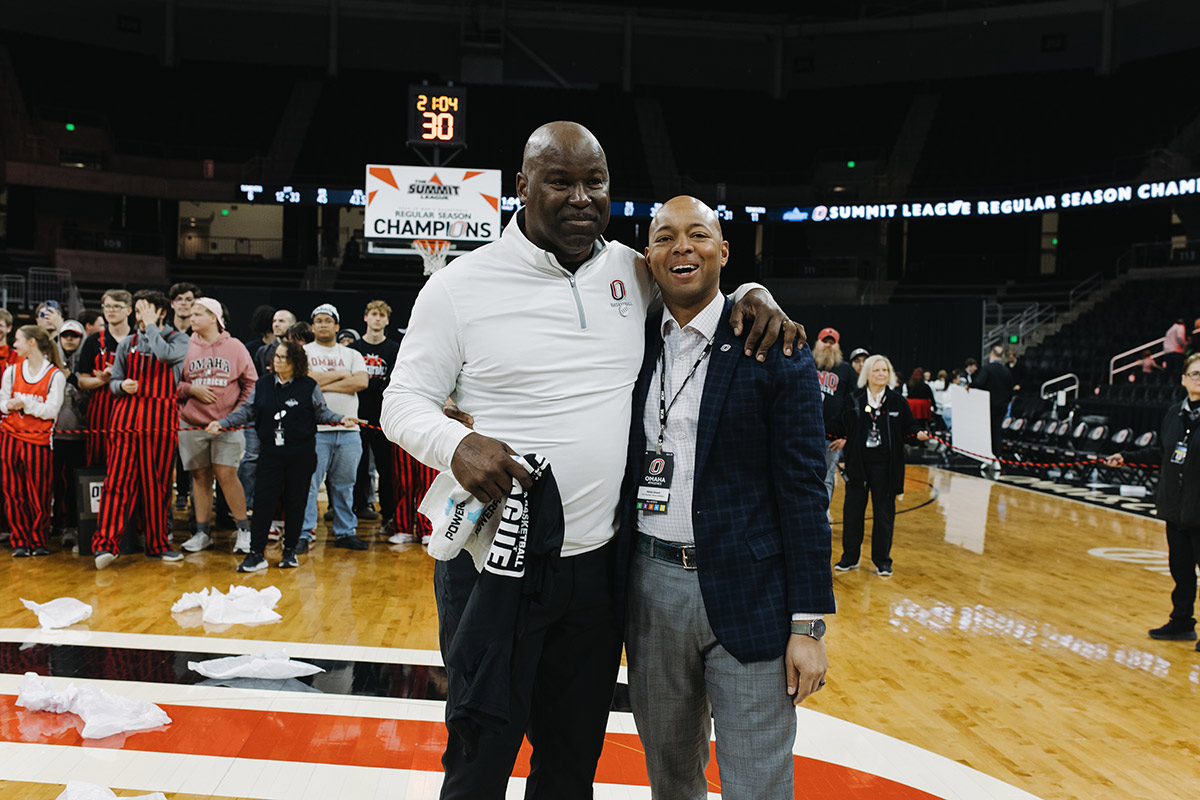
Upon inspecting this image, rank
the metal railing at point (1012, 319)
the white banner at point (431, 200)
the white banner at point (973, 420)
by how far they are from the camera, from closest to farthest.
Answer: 1. the white banner at point (431, 200)
2. the white banner at point (973, 420)
3. the metal railing at point (1012, 319)

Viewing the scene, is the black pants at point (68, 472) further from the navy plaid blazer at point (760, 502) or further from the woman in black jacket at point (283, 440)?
the navy plaid blazer at point (760, 502)

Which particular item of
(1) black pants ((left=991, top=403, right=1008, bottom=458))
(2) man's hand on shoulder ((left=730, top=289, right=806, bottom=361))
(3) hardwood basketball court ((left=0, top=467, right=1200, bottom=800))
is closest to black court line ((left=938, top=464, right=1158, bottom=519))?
(1) black pants ((left=991, top=403, right=1008, bottom=458))

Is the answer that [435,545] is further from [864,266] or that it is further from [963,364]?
[864,266]

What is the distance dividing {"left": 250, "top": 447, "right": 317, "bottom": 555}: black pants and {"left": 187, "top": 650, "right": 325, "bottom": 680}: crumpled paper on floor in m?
2.00

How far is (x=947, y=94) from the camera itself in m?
23.9

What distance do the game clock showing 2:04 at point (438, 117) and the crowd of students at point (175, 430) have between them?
4.64 meters

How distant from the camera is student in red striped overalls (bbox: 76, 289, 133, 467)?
20.6ft

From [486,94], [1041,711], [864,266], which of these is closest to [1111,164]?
[864,266]

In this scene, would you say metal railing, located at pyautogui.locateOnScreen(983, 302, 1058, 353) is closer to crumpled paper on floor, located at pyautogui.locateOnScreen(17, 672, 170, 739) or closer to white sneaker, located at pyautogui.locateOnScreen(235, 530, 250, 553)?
white sneaker, located at pyautogui.locateOnScreen(235, 530, 250, 553)

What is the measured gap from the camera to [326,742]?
10.9 feet

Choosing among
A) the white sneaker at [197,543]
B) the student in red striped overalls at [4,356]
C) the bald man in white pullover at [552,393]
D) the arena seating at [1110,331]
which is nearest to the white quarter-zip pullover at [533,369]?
the bald man in white pullover at [552,393]

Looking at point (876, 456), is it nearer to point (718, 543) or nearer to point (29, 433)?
point (718, 543)

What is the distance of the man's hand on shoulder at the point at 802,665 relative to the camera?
6.20 feet

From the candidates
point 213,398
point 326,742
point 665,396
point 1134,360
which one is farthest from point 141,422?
point 1134,360
